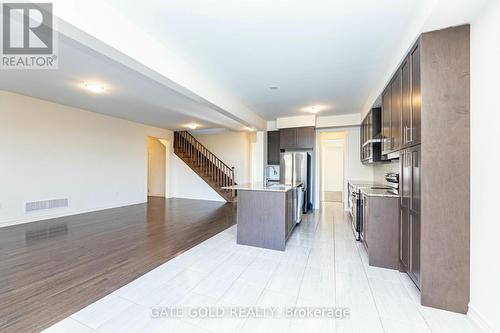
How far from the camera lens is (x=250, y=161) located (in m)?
8.45

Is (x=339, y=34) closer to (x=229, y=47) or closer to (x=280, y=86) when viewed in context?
(x=229, y=47)

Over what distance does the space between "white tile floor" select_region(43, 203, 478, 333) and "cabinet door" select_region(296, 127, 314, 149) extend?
10.6 feet

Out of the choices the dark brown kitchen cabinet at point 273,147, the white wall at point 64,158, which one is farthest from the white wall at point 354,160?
the white wall at point 64,158

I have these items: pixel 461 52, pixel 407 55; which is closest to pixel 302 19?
pixel 407 55

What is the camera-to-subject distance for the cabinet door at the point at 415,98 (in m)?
2.02

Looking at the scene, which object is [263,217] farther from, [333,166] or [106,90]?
[333,166]

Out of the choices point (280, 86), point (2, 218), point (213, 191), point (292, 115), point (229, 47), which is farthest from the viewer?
point (213, 191)

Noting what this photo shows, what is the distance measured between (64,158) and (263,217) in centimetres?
518

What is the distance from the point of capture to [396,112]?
271 cm

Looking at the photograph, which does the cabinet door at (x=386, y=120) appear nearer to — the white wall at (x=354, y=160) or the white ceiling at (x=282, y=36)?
the white ceiling at (x=282, y=36)

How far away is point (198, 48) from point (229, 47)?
0.39 meters
